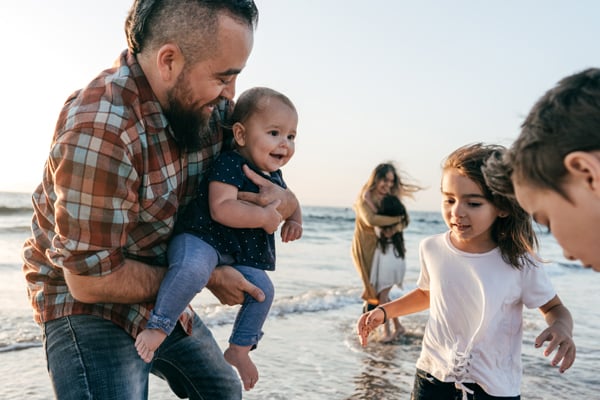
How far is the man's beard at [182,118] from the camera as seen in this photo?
107 inches

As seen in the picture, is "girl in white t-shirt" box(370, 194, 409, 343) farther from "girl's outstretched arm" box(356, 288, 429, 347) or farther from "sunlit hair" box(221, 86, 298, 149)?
"sunlit hair" box(221, 86, 298, 149)

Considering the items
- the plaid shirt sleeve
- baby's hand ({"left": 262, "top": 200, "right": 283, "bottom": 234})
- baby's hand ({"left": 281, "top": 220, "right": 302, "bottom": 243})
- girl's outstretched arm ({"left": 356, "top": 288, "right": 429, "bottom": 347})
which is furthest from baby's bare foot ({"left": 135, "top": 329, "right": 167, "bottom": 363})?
girl's outstretched arm ({"left": 356, "top": 288, "right": 429, "bottom": 347})

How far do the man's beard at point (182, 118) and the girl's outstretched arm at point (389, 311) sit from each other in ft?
4.88

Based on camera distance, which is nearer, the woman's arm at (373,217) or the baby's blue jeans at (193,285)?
the baby's blue jeans at (193,285)

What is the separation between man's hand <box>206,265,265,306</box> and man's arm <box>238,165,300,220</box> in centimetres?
35

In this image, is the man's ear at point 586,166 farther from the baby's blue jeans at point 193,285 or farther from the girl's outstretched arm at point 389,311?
the girl's outstretched arm at point 389,311

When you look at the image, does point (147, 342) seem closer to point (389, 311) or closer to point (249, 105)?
point (249, 105)

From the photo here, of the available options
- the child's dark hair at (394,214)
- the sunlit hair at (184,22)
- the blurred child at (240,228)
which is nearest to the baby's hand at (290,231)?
the blurred child at (240,228)

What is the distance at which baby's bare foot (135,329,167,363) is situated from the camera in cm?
267

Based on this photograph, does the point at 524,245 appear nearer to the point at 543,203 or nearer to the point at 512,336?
the point at 512,336

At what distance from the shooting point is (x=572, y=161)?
1972 millimetres

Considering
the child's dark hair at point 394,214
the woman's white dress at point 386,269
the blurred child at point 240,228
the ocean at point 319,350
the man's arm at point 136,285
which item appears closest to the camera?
the man's arm at point 136,285

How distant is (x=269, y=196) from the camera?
10.4ft

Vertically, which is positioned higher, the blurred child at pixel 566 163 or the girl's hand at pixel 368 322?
the blurred child at pixel 566 163
